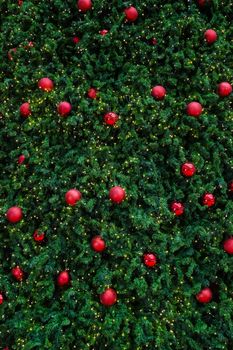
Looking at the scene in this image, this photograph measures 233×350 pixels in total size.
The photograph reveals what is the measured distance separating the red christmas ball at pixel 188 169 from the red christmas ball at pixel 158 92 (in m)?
0.20

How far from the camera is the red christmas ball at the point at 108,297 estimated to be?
1.22m

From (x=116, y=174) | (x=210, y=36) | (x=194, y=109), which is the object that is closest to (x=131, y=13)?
(x=210, y=36)

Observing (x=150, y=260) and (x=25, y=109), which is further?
(x=25, y=109)

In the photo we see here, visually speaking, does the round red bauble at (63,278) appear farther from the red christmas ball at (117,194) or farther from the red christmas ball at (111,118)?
the red christmas ball at (111,118)

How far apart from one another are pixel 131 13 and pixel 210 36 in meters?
0.24

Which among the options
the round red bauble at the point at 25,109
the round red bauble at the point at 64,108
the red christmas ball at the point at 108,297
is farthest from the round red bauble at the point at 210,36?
the red christmas ball at the point at 108,297

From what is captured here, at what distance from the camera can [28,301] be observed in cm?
127

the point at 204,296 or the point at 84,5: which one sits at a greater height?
the point at 84,5

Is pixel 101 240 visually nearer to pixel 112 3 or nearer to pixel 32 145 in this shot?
pixel 32 145

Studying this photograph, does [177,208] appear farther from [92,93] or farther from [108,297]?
[92,93]

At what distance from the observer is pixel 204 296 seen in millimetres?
1277

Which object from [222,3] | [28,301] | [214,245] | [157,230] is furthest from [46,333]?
[222,3]

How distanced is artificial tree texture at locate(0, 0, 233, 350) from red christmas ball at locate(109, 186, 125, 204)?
24mm

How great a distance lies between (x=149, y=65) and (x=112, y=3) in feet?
0.71
